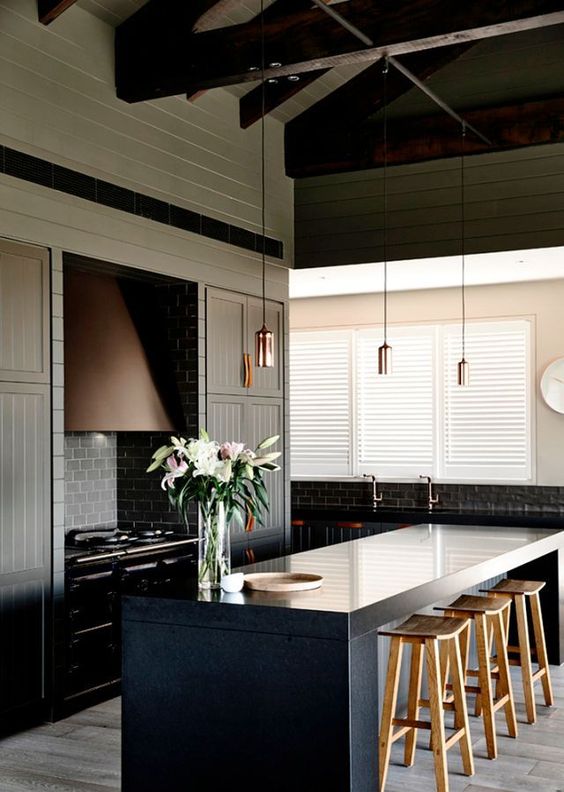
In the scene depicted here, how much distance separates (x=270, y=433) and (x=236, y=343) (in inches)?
34.9

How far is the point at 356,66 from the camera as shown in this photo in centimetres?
758

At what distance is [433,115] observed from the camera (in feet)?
24.6

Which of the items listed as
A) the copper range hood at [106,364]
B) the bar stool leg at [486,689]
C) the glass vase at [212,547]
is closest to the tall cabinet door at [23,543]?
the copper range hood at [106,364]

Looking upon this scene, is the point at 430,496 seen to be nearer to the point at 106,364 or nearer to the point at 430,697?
the point at 106,364

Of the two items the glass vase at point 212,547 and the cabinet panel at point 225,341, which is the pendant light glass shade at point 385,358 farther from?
the glass vase at point 212,547

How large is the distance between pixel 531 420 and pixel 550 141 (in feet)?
8.05

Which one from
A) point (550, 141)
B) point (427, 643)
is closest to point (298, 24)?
point (550, 141)

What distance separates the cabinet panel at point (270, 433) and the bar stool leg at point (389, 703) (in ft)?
10.1

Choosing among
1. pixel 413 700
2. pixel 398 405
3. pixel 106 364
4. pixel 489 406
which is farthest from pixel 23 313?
pixel 489 406

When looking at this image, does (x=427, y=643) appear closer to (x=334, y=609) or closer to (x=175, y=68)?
(x=334, y=609)

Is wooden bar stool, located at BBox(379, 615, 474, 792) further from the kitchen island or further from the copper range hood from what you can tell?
the copper range hood

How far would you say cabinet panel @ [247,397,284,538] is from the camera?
7.55 m

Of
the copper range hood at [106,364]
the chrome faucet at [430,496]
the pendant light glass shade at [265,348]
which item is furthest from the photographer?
the chrome faucet at [430,496]

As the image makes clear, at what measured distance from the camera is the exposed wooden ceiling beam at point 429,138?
23.2 ft
